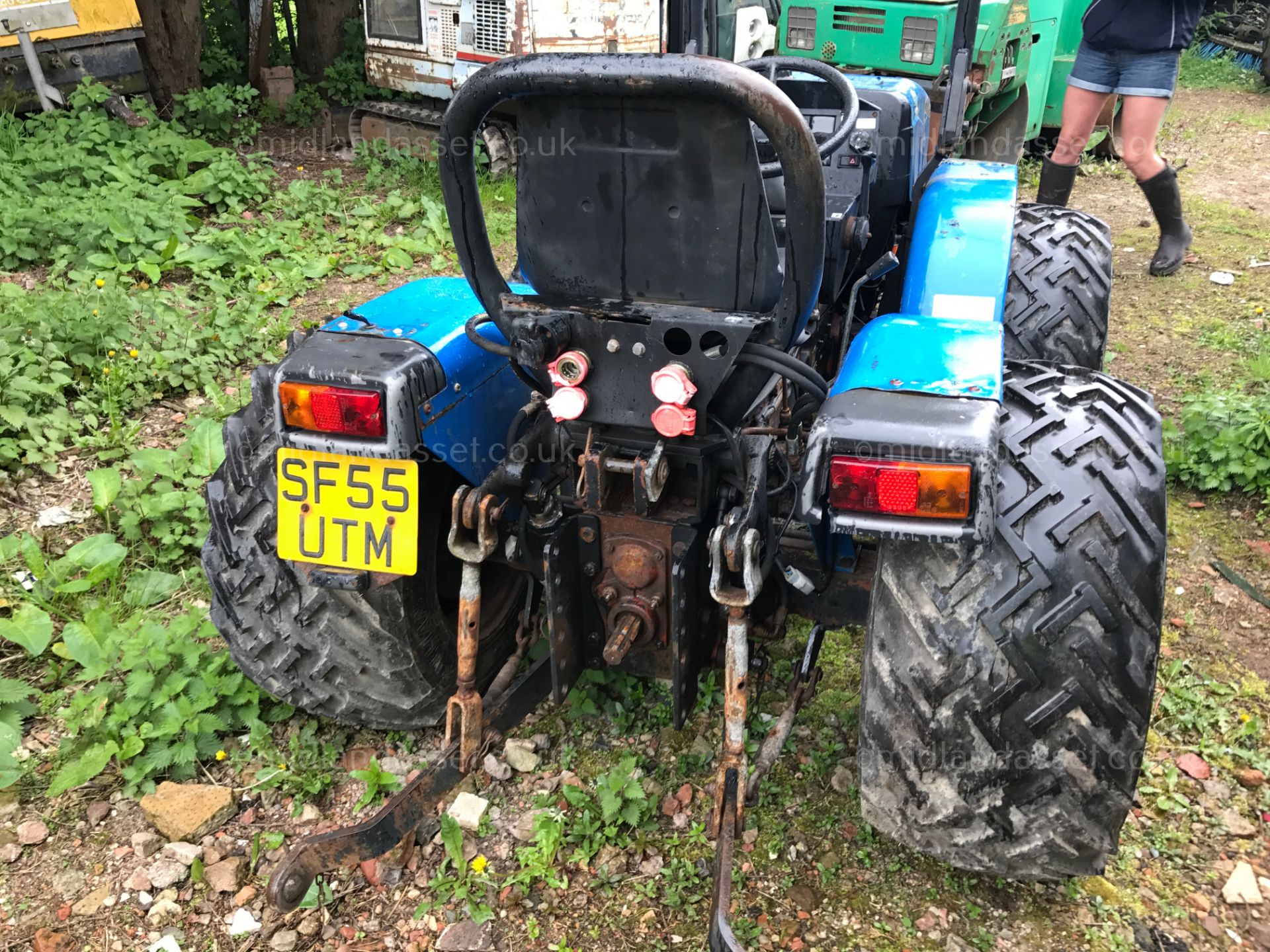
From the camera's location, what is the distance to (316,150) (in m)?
9.36

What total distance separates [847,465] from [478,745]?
1195mm

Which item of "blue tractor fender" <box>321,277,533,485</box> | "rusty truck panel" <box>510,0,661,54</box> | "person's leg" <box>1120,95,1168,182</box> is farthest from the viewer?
"rusty truck panel" <box>510,0,661,54</box>

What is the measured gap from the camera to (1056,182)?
231 inches

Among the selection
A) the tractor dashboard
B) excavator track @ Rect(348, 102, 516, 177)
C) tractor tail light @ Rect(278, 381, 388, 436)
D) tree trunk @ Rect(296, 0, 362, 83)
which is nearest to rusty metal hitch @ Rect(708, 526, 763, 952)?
tractor tail light @ Rect(278, 381, 388, 436)

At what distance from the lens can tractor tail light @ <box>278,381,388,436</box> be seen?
2.17 m

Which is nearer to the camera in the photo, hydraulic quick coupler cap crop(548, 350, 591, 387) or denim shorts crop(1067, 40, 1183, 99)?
hydraulic quick coupler cap crop(548, 350, 591, 387)

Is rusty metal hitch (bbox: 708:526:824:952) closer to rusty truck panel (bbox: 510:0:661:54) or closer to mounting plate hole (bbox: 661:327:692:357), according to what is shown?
mounting plate hole (bbox: 661:327:692:357)

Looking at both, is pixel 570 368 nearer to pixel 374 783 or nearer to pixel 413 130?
pixel 374 783

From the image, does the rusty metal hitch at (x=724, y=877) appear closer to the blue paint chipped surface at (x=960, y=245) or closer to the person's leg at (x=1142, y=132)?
the blue paint chipped surface at (x=960, y=245)

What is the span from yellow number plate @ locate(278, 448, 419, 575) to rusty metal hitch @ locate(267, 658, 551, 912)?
0.50 m

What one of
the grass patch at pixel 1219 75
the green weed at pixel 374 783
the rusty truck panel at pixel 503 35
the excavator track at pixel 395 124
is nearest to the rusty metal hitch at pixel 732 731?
the green weed at pixel 374 783

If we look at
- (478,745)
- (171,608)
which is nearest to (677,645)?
(478,745)

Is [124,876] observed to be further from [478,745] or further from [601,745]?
[601,745]

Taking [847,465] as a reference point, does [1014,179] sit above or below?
above
